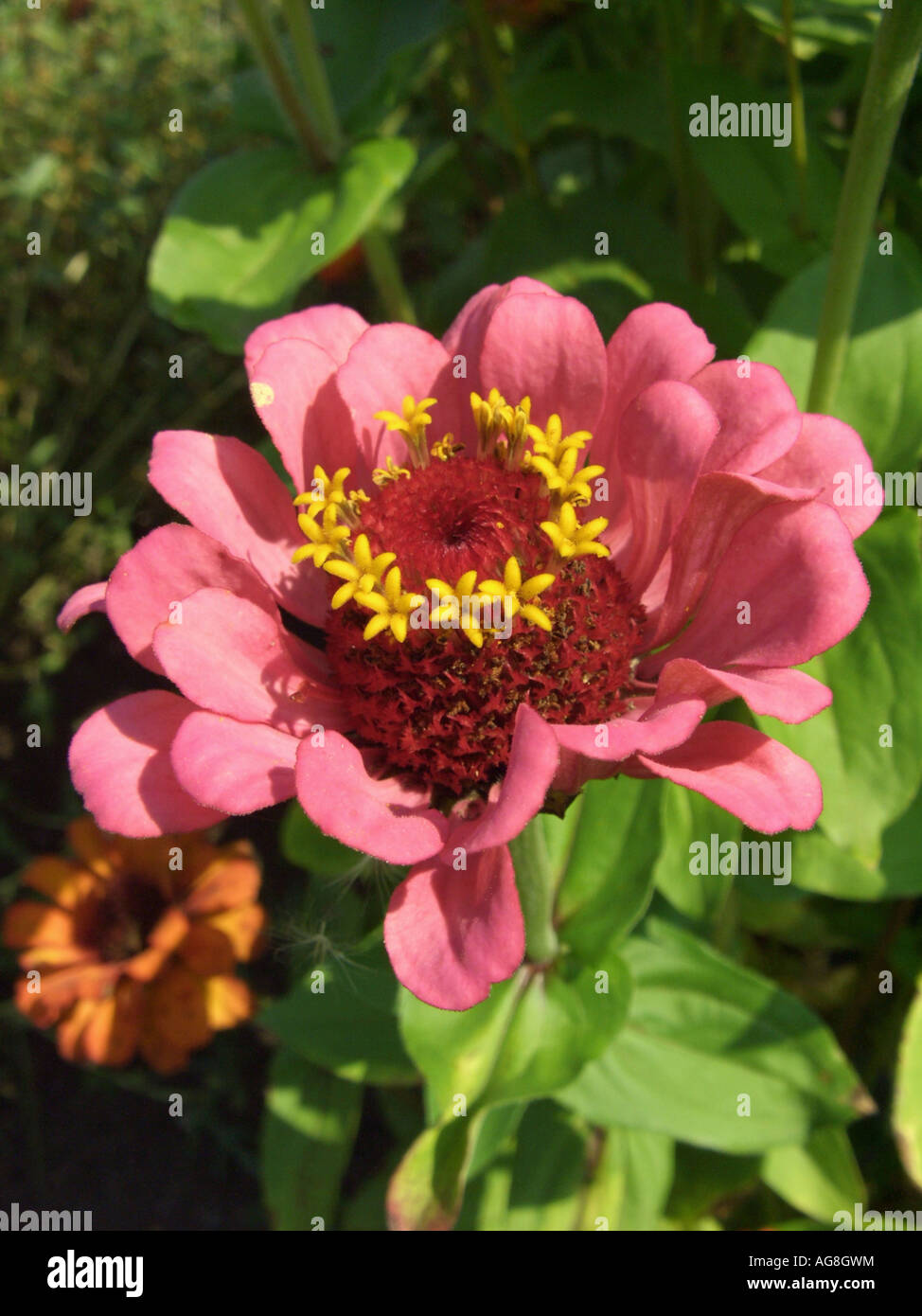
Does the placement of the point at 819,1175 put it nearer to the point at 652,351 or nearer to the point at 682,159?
the point at 652,351

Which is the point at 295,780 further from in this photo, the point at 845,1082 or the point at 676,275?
the point at 676,275

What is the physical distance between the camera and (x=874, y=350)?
1.27m

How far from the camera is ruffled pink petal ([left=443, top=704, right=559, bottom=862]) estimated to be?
682 mm

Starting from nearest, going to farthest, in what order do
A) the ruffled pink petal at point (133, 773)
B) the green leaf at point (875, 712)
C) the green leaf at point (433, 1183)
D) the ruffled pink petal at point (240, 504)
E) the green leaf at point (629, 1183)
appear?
the ruffled pink petal at point (133, 773)
the ruffled pink petal at point (240, 504)
the green leaf at point (433, 1183)
the green leaf at point (875, 712)
the green leaf at point (629, 1183)

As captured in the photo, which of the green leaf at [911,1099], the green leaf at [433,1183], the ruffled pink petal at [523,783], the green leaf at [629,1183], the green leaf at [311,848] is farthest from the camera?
the green leaf at [311,848]

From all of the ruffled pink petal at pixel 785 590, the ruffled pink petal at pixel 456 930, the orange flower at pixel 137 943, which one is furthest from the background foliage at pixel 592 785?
the ruffled pink petal at pixel 785 590

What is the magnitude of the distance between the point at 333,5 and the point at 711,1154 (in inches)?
77.4

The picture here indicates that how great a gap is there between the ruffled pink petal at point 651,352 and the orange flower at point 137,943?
114 centimetres

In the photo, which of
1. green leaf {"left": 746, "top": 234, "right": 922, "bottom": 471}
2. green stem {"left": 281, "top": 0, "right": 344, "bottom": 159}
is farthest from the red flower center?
green stem {"left": 281, "top": 0, "right": 344, "bottom": 159}

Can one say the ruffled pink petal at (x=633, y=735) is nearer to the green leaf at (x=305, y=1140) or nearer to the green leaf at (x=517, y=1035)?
the green leaf at (x=517, y=1035)

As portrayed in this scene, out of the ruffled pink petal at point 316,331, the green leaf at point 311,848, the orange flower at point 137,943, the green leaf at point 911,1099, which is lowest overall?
the green leaf at point 911,1099

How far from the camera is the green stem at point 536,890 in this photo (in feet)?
3.15

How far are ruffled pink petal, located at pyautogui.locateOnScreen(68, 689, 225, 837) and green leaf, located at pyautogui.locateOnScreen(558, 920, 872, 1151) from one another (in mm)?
710

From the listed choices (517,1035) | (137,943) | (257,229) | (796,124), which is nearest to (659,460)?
(517,1035)
